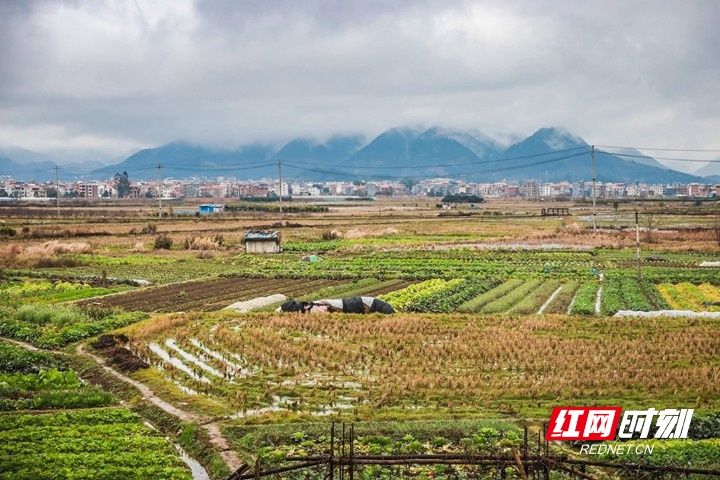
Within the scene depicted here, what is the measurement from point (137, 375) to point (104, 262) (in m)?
27.3

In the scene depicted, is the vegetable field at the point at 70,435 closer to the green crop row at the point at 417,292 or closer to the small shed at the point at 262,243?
the green crop row at the point at 417,292

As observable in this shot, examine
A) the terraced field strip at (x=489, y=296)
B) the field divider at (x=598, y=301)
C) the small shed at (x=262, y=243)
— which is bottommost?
the field divider at (x=598, y=301)

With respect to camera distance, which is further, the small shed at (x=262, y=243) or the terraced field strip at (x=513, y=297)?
the small shed at (x=262, y=243)

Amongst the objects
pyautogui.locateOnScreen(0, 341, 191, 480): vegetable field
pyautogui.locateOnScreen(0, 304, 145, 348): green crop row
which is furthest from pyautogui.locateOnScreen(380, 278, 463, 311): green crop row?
pyautogui.locateOnScreen(0, 341, 191, 480): vegetable field

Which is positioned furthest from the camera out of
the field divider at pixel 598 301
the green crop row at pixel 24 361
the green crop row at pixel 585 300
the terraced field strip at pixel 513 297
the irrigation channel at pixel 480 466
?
the terraced field strip at pixel 513 297

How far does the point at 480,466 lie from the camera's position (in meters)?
12.1

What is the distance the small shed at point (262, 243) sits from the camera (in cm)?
4931

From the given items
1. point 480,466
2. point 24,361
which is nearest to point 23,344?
point 24,361

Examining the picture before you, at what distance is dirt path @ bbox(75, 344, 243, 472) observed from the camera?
42.8 feet

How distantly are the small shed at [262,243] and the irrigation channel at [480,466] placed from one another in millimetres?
37279

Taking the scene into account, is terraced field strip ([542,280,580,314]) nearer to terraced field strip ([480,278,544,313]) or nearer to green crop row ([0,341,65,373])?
terraced field strip ([480,278,544,313])

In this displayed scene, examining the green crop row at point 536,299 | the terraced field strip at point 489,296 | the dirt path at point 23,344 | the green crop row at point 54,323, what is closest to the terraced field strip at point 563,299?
the green crop row at point 536,299

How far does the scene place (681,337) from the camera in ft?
69.3

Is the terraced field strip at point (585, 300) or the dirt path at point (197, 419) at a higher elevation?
the terraced field strip at point (585, 300)
